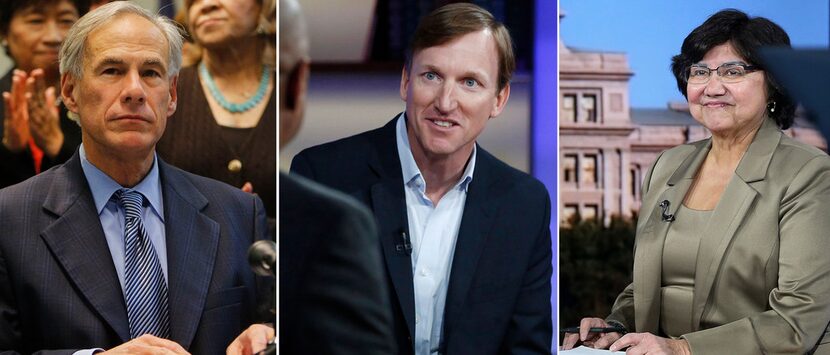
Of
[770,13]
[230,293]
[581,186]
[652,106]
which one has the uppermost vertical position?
[770,13]

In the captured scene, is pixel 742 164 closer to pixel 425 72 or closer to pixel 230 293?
pixel 425 72

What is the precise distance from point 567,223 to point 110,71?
203 cm

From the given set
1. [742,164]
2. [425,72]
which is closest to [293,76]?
[425,72]

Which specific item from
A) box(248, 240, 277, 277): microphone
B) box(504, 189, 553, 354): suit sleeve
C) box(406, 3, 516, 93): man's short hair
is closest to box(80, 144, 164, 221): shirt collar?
box(248, 240, 277, 277): microphone

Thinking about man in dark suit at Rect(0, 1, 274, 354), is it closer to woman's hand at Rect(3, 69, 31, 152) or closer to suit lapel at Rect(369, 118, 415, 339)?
woman's hand at Rect(3, 69, 31, 152)

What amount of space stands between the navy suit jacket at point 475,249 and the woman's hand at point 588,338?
15 centimetres

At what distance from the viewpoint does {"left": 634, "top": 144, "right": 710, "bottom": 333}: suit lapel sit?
4887 millimetres

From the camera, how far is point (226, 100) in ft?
15.1

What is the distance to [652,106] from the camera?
500 centimetres

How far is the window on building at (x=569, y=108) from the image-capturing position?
4.95 m

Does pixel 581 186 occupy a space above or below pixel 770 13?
below

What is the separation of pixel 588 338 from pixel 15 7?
9.05 ft

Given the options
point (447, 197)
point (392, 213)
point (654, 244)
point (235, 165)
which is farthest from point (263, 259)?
point (654, 244)

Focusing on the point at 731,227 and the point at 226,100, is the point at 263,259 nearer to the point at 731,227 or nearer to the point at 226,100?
the point at 226,100
